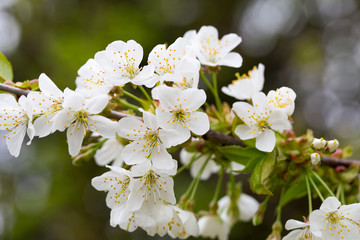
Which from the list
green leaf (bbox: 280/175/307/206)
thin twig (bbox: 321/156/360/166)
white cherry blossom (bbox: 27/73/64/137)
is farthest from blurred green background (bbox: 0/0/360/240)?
white cherry blossom (bbox: 27/73/64/137)

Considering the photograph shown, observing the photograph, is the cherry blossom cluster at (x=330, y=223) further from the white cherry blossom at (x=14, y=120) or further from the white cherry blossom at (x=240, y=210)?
the white cherry blossom at (x=14, y=120)

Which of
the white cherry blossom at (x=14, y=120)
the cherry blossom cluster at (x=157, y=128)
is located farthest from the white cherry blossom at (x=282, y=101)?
the white cherry blossom at (x=14, y=120)

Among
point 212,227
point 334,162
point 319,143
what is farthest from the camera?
point 212,227

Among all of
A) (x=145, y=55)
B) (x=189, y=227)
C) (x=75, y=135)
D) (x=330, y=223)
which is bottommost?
(x=145, y=55)

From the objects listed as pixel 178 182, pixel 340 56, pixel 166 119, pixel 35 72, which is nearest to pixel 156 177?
pixel 166 119

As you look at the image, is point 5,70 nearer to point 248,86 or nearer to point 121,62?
point 121,62

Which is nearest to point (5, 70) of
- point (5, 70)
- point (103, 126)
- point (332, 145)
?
point (5, 70)

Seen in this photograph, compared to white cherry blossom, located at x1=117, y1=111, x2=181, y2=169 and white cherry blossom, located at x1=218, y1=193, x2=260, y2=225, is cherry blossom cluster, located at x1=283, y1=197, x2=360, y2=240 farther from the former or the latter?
white cherry blossom, located at x1=218, y1=193, x2=260, y2=225

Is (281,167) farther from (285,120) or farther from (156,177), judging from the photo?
(156,177)
